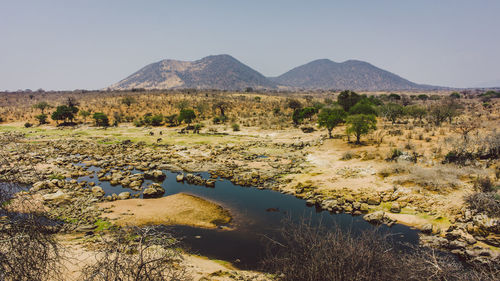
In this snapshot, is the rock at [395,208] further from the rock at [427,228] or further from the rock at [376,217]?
the rock at [427,228]

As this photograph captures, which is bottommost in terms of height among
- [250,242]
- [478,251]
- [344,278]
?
[250,242]

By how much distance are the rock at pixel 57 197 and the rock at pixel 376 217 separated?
20503mm

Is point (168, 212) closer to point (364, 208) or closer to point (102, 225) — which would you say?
point (102, 225)

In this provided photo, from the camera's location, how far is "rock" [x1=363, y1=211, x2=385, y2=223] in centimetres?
1442

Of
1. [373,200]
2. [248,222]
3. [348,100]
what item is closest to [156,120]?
[248,222]

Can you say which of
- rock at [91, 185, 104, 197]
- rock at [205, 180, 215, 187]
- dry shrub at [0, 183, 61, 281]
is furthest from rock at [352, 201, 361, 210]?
rock at [91, 185, 104, 197]

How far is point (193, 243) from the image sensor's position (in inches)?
506

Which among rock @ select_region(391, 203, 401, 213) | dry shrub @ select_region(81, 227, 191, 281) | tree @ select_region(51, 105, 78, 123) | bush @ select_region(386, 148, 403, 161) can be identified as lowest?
rock @ select_region(391, 203, 401, 213)

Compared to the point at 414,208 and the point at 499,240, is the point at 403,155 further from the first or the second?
the point at 499,240

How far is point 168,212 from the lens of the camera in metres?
16.2

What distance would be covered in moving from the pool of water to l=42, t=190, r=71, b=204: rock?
2807mm

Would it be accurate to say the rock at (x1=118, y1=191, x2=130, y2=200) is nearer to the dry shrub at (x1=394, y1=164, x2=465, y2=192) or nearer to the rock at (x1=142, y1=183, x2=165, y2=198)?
the rock at (x1=142, y1=183, x2=165, y2=198)

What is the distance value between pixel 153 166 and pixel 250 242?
1692 cm

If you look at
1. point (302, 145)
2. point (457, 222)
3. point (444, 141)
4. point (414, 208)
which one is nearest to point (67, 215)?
point (414, 208)
